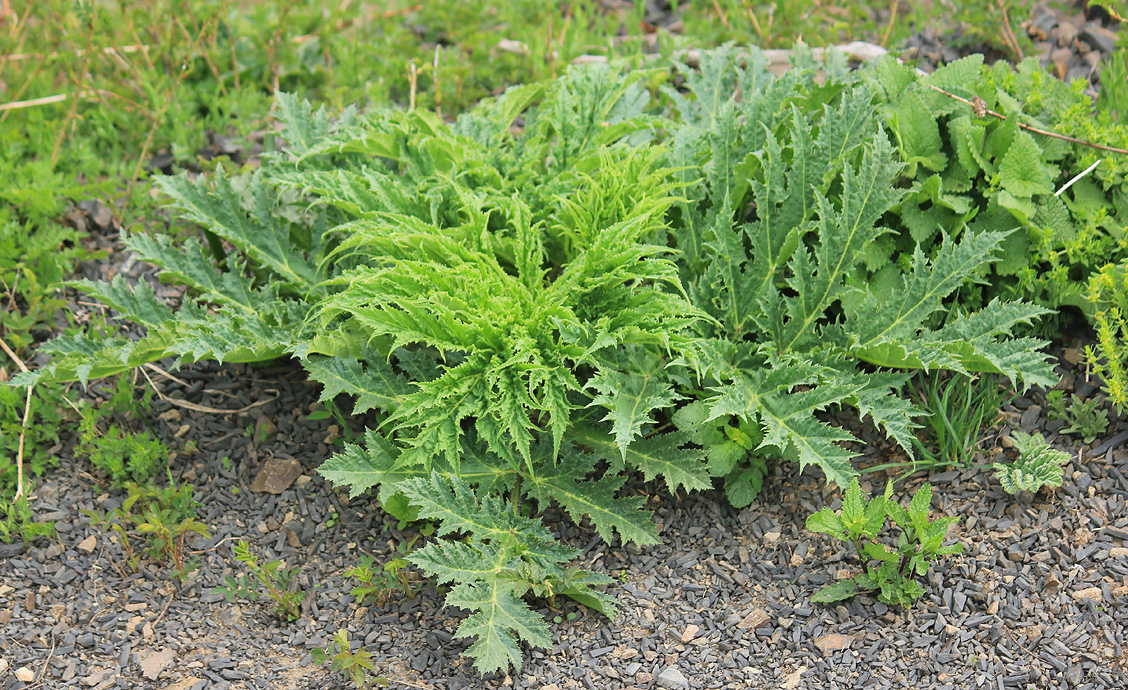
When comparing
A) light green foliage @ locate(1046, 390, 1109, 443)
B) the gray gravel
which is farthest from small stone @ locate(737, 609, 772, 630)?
light green foliage @ locate(1046, 390, 1109, 443)

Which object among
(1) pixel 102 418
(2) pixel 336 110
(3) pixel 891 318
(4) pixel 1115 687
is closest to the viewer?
(4) pixel 1115 687

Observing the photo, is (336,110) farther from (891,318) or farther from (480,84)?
(891,318)

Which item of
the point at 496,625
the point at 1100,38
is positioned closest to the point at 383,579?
the point at 496,625

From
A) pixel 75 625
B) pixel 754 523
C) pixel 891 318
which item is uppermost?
pixel 891 318

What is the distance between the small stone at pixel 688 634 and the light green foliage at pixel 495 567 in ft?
0.73

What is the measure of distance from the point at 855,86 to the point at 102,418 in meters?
3.07

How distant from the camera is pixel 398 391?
10.3ft

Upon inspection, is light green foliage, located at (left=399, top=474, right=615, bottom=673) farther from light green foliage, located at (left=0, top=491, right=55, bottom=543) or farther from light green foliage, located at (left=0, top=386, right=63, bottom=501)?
light green foliage, located at (left=0, top=386, right=63, bottom=501)

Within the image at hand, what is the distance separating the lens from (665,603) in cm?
296

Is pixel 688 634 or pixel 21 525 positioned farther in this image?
pixel 21 525

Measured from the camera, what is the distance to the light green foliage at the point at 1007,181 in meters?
3.28

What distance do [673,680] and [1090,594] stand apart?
1.25 metres

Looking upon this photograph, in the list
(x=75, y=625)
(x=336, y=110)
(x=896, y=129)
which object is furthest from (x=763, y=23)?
(x=75, y=625)

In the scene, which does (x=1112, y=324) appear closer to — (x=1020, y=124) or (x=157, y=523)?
(x=1020, y=124)
